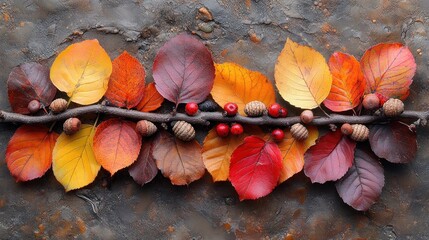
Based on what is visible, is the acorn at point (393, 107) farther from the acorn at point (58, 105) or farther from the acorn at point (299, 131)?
the acorn at point (58, 105)

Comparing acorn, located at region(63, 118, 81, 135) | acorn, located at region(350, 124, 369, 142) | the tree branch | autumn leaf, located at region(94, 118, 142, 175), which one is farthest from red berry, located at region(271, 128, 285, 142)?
acorn, located at region(63, 118, 81, 135)

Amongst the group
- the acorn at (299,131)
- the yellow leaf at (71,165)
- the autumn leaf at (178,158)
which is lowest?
the yellow leaf at (71,165)

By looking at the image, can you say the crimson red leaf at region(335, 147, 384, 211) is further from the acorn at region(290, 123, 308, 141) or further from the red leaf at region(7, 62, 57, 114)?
the red leaf at region(7, 62, 57, 114)

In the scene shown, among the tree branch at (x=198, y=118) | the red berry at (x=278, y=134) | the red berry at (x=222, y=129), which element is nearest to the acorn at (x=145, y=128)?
the tree branch at (x=198, y=118)

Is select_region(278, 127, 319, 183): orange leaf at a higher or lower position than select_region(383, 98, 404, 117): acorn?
lower

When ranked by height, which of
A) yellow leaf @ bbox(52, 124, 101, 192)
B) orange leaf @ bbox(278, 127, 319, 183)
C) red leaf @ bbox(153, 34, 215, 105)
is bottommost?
yellow leaf @ bbox(52, 124, 101, 192)

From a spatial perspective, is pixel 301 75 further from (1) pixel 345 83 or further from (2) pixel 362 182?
(2) pixel 362 182

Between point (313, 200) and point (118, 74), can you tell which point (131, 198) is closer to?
point (118, 74)
